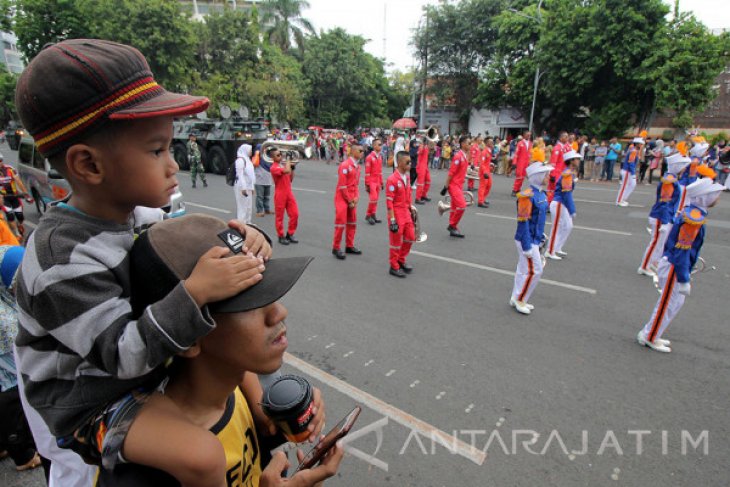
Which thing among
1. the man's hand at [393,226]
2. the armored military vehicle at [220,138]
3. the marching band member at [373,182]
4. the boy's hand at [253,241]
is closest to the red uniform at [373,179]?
the marching band member at [373,182]

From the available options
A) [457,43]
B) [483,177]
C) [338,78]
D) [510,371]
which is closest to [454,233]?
[483,177]

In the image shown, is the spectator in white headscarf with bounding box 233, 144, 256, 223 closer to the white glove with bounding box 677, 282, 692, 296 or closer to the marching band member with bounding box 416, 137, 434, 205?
the marching band member with bounding box 416, 137, 434, 205

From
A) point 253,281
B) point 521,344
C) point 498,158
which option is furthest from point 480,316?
point 498,158

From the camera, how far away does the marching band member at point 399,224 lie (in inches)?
247

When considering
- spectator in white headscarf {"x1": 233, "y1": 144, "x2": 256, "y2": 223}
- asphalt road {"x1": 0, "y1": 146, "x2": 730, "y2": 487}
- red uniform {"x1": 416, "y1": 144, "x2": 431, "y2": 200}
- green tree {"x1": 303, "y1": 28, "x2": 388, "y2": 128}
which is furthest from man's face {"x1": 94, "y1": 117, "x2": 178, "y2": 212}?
green tree {"x1": 303, "y1": 28, "x2": 388, "y2": 128}

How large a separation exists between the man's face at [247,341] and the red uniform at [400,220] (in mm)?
5178

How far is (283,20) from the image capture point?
3681 centimetres

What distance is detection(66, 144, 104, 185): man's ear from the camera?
1.02m

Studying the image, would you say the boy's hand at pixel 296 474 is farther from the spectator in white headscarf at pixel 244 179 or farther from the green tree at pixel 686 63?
the green tree at pixel 686 63

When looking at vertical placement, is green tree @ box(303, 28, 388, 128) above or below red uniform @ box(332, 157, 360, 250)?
above

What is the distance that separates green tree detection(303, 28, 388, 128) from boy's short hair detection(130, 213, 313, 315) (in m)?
36.4

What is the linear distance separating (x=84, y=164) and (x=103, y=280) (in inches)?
12.4

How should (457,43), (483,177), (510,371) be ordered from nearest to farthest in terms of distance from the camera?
1. (510,371)
2. (483,177)
3. (457,43)

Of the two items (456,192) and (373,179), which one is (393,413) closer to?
(456,192)
